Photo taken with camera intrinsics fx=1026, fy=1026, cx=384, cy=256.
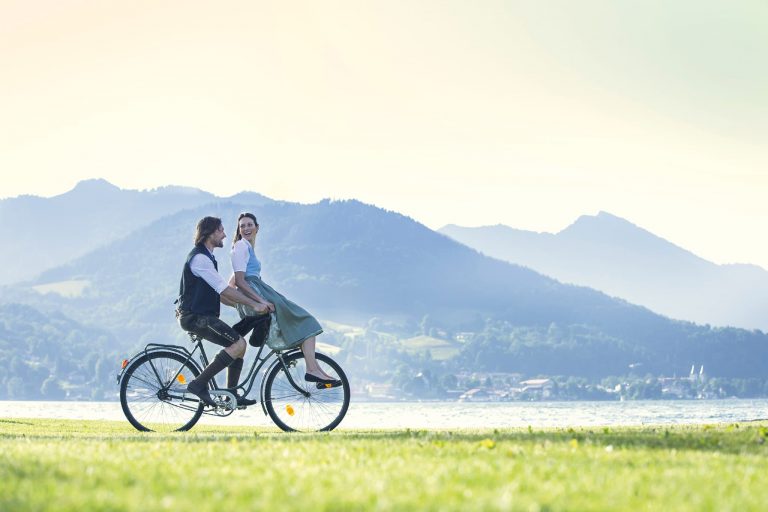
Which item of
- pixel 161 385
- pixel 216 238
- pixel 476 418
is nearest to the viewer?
pixel 216 238

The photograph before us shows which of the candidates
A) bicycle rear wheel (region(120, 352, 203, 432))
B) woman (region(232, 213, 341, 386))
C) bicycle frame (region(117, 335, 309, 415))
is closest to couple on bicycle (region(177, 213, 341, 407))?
woman (region(232, 213, 341, 386))

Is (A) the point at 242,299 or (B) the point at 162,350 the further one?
(B) the point at 162,350

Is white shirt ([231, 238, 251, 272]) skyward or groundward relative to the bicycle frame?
skyward

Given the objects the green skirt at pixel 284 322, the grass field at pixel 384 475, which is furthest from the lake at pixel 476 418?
the grass field at pixel 384 475

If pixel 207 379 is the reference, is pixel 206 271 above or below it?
above

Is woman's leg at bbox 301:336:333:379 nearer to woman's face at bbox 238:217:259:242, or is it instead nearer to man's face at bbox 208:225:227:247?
woman's face at bbox 238:217:259:242

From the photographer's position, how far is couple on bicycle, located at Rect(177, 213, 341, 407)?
47.9 feet

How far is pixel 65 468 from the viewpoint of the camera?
26.8 ft

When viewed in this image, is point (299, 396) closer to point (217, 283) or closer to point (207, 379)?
point (207, 379)

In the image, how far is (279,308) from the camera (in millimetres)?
14641

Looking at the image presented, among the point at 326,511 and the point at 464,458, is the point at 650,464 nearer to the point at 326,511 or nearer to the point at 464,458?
the point at 464,458

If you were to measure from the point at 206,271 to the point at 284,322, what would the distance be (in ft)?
4.35

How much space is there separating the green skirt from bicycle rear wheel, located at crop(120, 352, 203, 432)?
51.9 inches

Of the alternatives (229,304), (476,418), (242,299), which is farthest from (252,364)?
(476,418)
